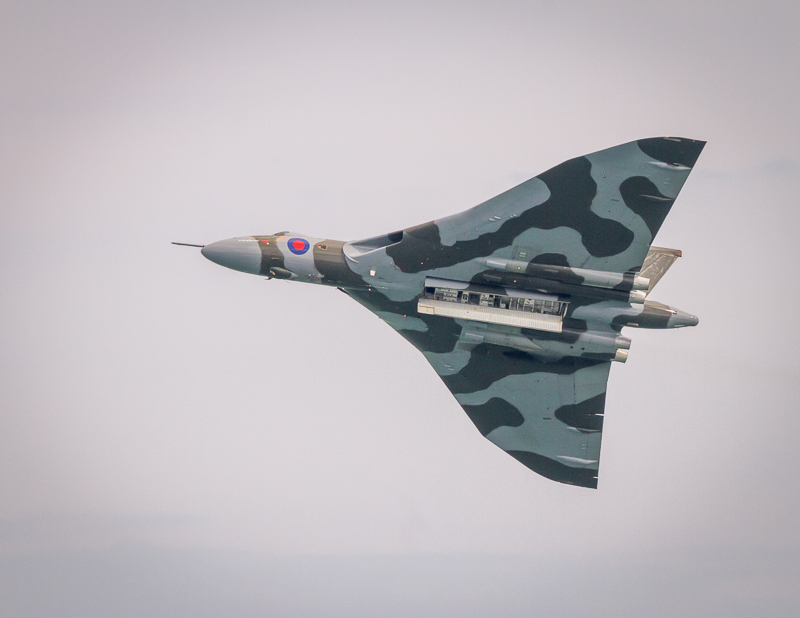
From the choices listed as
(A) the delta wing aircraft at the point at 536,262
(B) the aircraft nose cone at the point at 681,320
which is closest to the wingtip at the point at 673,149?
(A) the delta wing aircraft at the point at 536,262

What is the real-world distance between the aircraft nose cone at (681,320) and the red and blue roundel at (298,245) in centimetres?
1297

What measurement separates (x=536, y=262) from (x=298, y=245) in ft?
27.7

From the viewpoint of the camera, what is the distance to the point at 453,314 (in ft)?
98.7

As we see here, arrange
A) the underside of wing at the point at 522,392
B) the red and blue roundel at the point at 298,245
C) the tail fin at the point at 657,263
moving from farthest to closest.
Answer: the underside of wing at the point at 522,392, the red and blue roundel at the point at 298,245, the tail fin at the point at 657,263

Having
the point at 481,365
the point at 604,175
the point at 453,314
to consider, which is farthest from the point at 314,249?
the point at 604,175

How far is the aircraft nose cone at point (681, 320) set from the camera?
29.3 m

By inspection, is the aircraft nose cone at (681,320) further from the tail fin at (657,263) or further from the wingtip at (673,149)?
the wingtip at (673,149)

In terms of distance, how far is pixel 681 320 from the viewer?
96.3 feet

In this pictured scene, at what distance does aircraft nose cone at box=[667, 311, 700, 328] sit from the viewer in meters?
29.3

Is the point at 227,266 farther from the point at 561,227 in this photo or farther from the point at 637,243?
the point at 637,243

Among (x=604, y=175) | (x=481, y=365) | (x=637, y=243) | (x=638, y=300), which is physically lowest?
(x=481, y=365)

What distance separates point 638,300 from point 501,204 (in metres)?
5.73

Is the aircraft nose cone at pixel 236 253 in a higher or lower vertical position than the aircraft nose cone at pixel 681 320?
higher

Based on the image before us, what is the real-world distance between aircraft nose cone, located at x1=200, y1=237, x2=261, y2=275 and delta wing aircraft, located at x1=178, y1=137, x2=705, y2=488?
4 centimetres
